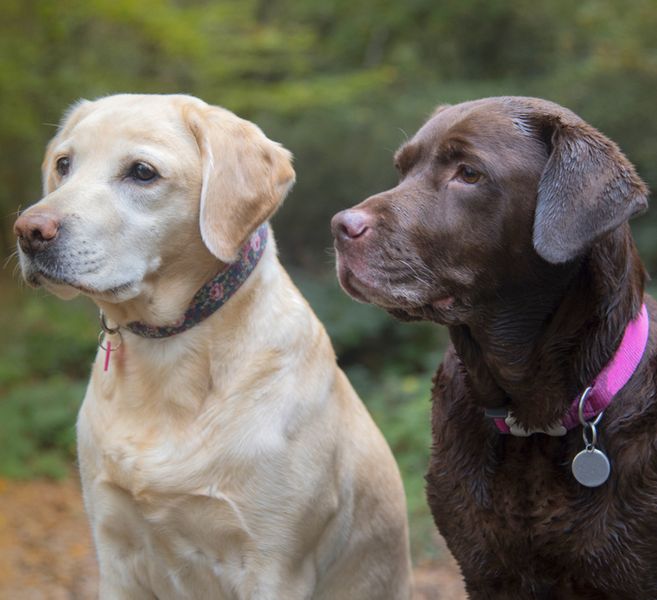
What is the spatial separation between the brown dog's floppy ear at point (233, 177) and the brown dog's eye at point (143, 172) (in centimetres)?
16

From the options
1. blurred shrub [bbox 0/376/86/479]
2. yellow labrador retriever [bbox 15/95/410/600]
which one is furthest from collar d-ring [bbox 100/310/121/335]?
blurred shrub [bbox 0/376/86/479]

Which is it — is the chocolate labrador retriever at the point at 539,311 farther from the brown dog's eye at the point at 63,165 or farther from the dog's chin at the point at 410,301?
the brown dog's eye at the point at 63,165

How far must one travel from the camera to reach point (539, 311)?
2.83 m

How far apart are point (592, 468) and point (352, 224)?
0.94 metres

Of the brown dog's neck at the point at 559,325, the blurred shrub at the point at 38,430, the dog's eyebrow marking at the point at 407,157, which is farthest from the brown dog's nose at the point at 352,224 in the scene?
the blurred shrub at the point at 38,430

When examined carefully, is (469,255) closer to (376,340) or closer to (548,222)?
(548,222)

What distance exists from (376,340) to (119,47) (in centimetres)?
390

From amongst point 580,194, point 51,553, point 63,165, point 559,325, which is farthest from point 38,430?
point 580,194

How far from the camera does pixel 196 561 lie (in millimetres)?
3121

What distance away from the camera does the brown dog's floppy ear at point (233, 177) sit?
3018mm

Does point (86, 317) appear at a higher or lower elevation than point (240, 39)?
lower

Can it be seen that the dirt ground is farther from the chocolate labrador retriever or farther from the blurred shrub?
the chocolate labrador retriever

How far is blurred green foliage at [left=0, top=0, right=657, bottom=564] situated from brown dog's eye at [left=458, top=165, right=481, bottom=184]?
3.62 m

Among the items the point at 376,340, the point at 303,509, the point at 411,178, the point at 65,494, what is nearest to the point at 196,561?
the point at 303,509
